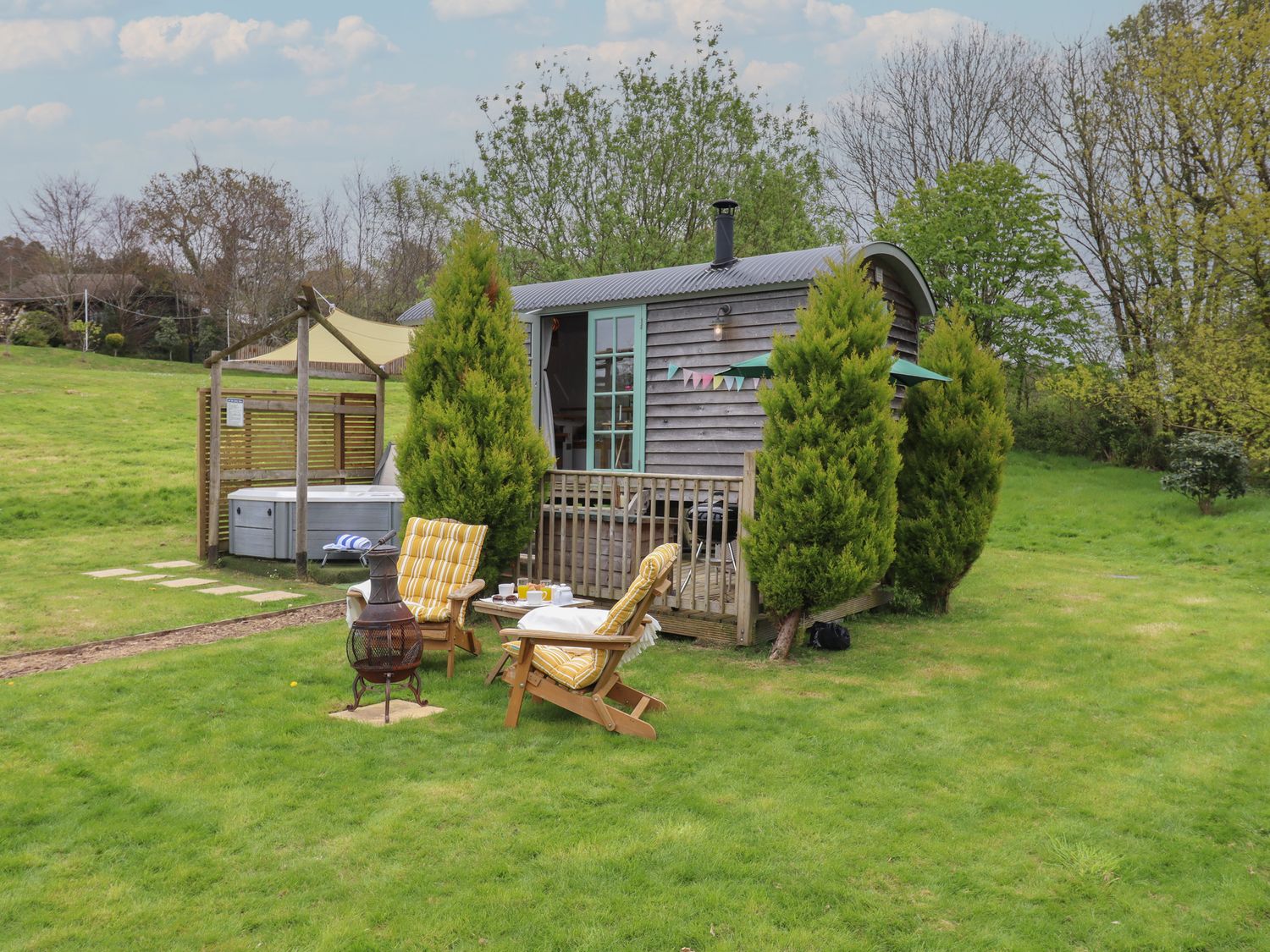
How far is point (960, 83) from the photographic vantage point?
75.6ft

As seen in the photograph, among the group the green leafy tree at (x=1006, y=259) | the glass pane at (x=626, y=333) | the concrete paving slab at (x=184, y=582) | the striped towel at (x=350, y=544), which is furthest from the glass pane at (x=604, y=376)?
the green leafy tree at (x=1006, y=259)

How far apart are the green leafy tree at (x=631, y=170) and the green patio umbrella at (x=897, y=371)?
13.0 metres

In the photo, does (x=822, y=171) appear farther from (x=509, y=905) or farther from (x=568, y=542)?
(x=509, y=905)

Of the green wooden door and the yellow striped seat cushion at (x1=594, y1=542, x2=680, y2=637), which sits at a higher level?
the green wooden door

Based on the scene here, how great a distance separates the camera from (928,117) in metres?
23.5

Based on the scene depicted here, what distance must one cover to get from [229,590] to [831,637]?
17.3 feet

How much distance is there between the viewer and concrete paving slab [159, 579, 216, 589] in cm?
810

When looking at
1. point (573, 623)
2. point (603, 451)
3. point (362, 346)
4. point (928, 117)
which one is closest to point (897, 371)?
point (573, 623)

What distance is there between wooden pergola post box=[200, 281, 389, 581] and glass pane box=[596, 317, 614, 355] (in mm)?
2625

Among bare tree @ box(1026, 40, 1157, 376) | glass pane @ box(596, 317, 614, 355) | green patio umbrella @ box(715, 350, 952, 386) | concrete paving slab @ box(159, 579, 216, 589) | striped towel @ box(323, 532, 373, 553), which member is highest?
bare tree @ box(1026, 40, 1157, 376)

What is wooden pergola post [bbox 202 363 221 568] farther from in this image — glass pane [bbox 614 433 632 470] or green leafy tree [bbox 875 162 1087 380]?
green leafy tree [bbox 875 162 1087 380]

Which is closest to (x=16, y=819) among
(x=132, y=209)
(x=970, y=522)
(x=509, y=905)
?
(x=509, y=905)

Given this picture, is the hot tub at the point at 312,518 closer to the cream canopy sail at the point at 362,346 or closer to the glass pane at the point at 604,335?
the cream canopy sail at the point at 362,346

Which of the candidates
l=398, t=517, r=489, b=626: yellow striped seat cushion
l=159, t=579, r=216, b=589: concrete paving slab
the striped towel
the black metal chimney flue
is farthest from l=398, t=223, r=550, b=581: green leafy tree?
the black metal chimney flue
